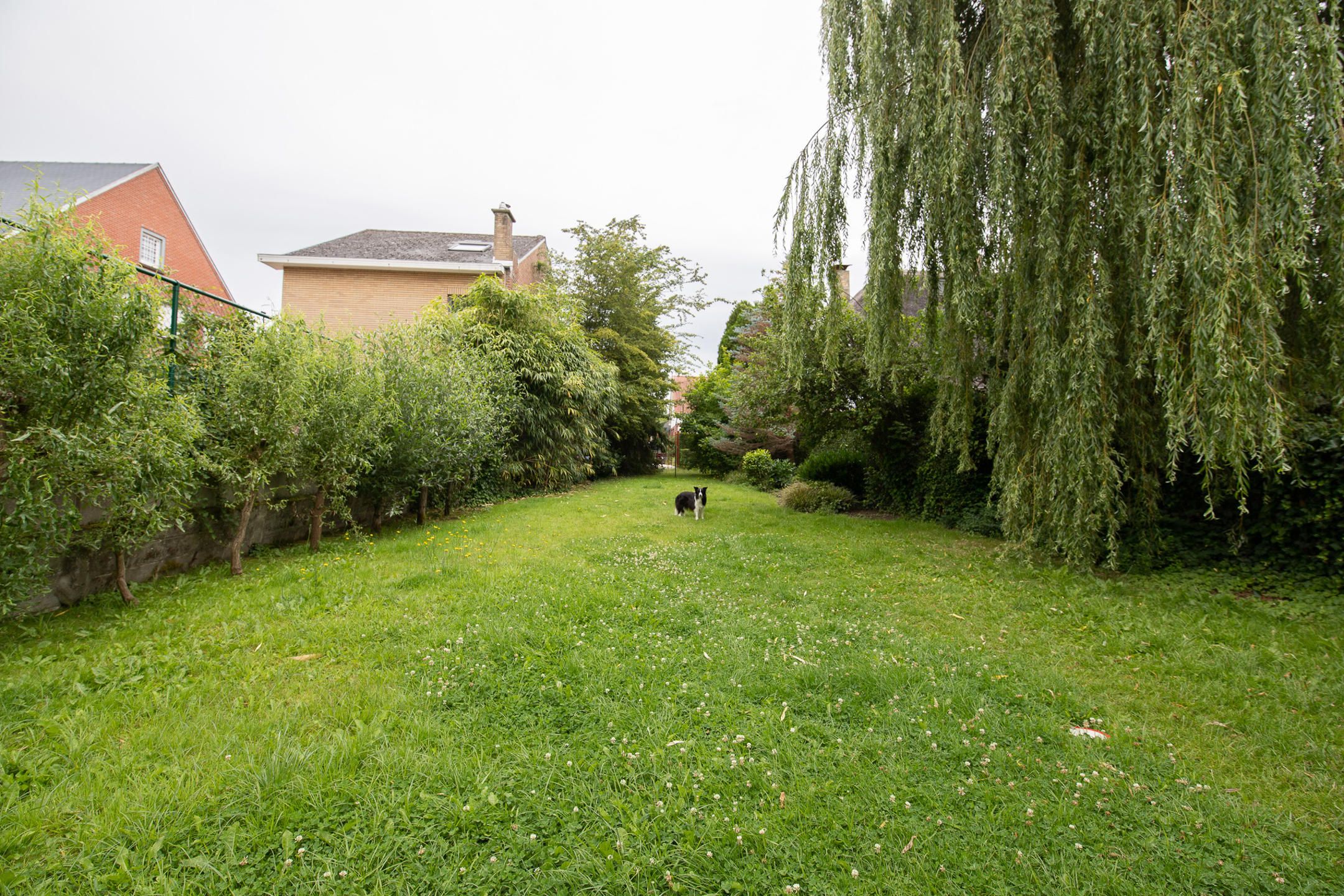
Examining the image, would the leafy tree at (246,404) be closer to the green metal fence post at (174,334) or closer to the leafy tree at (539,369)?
the green metal fence post at (174,334)

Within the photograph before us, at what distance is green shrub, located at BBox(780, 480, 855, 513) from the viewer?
1099 cm

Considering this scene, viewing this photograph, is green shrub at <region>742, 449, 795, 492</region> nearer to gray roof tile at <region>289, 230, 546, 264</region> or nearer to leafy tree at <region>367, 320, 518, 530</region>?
leafy tree at <region>367, 320, 518, 530</region>

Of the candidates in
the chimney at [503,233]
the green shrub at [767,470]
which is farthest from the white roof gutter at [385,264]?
the green shrub at [767,470]

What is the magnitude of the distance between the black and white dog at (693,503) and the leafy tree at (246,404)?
632cm

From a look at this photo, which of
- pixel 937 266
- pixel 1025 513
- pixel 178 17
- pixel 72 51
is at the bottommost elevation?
pixel 1025 513

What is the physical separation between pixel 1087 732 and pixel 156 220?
26.2 m

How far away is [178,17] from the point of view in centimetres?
668

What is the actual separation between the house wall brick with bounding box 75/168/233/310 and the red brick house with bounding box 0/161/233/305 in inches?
0.7

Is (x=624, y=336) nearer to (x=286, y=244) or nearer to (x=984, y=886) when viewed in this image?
(x=286, y=244)

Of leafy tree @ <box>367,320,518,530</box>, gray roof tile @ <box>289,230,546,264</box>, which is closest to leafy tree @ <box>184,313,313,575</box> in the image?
leafy tree @ <box>367,320,518,530</box>

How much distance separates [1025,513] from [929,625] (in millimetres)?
2294

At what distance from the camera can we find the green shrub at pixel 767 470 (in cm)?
1567

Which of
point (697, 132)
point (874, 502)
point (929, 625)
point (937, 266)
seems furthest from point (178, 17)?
point (874, 502)

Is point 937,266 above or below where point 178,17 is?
below
